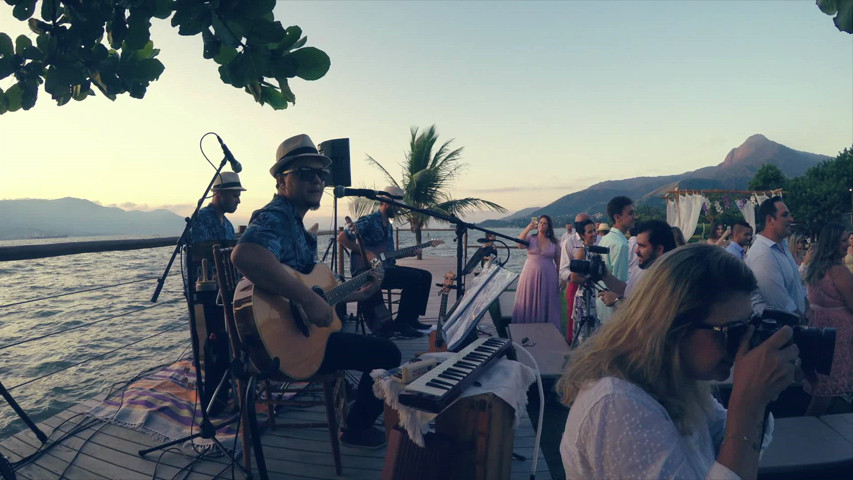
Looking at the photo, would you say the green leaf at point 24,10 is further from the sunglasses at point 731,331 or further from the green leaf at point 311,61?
the sunglasses at point 731,331

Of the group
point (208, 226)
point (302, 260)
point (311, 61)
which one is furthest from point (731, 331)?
point (208, 226)

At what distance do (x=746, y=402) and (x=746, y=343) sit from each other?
157mm

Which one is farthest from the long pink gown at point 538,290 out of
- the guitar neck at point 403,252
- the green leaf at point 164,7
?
the green leaf at point 164,7

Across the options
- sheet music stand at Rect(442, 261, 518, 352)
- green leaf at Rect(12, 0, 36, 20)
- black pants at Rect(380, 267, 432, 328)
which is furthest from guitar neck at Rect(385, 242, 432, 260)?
green leaf at Rect(12, 0, 36, 20)

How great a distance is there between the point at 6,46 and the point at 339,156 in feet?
12.3

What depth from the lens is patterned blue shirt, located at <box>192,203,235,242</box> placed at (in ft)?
14.9

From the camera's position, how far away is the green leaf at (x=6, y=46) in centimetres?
203

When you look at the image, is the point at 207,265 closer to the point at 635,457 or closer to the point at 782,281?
the point at 635,457

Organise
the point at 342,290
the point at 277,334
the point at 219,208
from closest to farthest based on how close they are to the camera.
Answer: the point at 277,334 → the point at 342,290 → the point at 219,208

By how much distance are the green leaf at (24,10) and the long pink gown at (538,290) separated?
5.63 meters

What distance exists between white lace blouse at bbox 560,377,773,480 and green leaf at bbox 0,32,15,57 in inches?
111

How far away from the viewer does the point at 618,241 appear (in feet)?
16.0

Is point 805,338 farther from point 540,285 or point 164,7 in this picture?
point 540,285

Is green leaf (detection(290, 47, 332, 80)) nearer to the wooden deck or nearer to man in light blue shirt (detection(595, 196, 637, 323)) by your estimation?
the wooden deck
